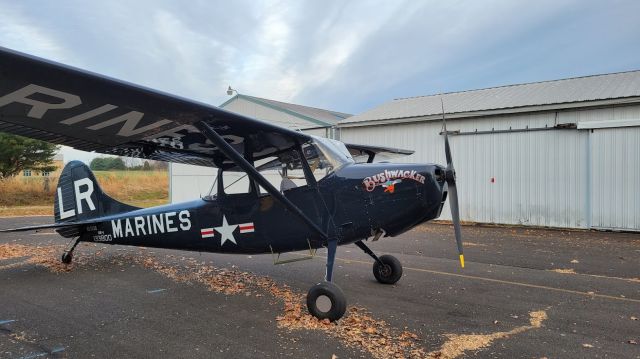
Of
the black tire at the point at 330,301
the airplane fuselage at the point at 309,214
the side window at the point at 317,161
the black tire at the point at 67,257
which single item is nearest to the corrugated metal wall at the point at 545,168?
the airplane fuselage at the point at 309,214

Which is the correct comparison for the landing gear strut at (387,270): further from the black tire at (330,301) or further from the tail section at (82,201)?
the tail section at (82,201)

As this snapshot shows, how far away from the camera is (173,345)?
171 inches

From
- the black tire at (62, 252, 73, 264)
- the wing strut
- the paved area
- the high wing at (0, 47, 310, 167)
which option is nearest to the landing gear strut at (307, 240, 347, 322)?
the paved area

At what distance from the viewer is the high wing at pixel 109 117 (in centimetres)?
389

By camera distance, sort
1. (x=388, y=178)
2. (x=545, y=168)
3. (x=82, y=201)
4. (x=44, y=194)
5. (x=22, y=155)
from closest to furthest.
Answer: (x=388, y=178) < (x=82, y=201) < (x=545, y=168) < (x=44, y=194) < (x=22, y=155)

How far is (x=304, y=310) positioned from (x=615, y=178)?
1313cm

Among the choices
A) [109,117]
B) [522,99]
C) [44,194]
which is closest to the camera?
[109,117]

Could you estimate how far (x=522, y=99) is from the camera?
53.6 ft

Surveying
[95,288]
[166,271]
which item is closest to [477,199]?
[166,271]

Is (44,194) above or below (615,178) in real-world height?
below

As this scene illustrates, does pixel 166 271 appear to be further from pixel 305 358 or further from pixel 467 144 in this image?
pixel 467 144

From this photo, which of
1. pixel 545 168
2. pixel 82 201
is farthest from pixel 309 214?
pixel 545 168

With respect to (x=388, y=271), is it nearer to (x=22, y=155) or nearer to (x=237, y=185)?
(x=237, y=185)

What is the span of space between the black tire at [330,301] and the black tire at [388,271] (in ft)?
6.42
